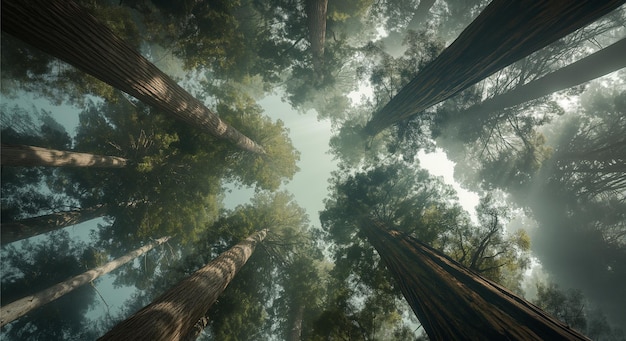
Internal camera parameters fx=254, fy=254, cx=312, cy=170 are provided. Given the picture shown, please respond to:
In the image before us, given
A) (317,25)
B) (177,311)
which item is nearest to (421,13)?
(317,25)

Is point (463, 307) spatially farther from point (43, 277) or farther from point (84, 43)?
point (43, 277)

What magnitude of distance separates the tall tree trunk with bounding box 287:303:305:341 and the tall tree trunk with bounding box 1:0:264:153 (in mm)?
12095

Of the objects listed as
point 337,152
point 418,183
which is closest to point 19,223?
point 337,152

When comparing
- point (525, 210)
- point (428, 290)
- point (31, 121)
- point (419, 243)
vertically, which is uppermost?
point (525, 210)

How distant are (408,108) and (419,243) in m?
4.55

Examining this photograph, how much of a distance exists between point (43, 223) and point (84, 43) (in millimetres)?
13371

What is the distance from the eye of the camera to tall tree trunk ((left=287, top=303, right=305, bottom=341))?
44.3ft

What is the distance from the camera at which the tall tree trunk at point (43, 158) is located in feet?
26.5

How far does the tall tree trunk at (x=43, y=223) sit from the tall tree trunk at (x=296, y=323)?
11.7m

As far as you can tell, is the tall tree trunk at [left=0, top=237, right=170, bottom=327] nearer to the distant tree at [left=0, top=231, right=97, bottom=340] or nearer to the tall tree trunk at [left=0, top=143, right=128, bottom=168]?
the distant tree at [left=0, top=231, right=97, bottom=340]

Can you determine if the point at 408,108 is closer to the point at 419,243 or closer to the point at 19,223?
the point at 419,243

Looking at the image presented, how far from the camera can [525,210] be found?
22.9 meters

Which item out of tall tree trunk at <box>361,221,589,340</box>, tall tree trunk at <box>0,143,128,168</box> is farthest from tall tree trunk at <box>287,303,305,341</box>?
tall tree trunk at <box>0,143,128,168</box>

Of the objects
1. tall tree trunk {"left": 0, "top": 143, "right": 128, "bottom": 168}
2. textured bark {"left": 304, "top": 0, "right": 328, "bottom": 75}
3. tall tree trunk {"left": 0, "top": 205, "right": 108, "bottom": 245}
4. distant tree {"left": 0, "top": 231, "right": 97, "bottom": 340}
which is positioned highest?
textured bark {"left": 304, "top": 0, "right": 328, "bottom": 75}
